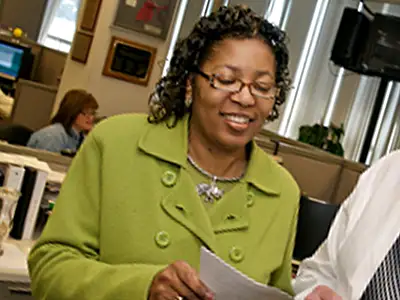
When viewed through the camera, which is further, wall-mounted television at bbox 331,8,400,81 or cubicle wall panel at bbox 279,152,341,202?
wall-mounted television at bbox 331,8,400,81

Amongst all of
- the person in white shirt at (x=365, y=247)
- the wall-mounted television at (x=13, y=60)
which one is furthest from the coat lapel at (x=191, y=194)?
the wall-mounted television at (x=13, y=60)

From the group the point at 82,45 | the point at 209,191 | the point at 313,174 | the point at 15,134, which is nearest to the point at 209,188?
the point at 209,191

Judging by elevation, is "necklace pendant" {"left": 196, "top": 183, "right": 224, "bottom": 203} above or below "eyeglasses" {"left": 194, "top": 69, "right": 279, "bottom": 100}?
below

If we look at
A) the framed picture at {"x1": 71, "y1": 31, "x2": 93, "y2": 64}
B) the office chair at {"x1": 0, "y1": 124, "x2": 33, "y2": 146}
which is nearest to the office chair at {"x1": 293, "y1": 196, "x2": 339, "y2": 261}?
the office chair at {"x1": 0, "y1": 124, "x2": 33, "y2": 146}

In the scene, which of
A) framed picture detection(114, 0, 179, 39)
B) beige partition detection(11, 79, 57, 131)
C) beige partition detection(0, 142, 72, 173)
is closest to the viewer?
beige partition detection(0, 142, 72, 173)

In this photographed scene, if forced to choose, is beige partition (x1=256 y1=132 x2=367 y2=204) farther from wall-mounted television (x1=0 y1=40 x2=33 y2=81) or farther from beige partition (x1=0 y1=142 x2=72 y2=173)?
A: wall-mounted television (x1=0 y1=40 x2=33 y2=81)

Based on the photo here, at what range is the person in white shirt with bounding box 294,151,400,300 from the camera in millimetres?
1506

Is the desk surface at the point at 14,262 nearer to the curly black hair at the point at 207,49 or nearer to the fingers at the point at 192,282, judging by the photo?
the curly black hair at the point at 207,49

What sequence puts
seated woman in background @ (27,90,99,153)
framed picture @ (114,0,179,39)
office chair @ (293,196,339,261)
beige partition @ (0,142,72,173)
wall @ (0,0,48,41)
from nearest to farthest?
beige partition @ (0,142,72,173) < office chair @ (293,196,339,261) < seated woman in background @ (27,90,99,153) < framed picture @ (114,0,179,39) < wall @ (0,0,48,41)

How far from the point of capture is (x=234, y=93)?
1.31 m

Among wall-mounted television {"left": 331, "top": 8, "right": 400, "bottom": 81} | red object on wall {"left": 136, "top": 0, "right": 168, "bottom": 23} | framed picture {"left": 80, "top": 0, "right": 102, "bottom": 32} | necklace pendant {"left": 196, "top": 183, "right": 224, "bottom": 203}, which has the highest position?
wall-mounted television {"left": 331, "top": 8, "right": 400, "bottom": 81}

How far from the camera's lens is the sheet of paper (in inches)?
43.3

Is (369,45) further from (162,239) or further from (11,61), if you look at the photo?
(162,239)

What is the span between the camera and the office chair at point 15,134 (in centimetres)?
431
